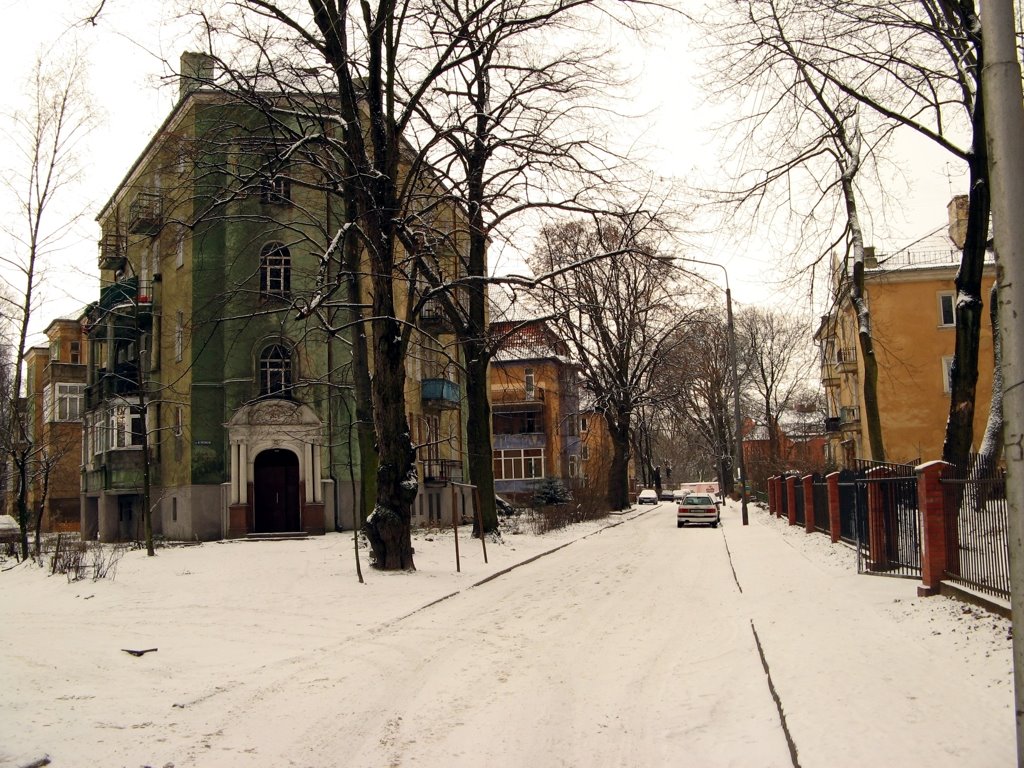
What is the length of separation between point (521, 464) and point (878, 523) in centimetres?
5474

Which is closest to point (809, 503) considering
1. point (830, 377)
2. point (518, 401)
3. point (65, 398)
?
point (830, 377)

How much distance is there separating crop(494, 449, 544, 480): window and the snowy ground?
174 feet

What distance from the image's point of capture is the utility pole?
4.61 meters

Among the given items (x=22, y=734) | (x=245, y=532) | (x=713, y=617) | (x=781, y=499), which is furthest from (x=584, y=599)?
(x=781, y=499)

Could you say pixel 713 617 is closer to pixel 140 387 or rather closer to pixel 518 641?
pixel 518 641

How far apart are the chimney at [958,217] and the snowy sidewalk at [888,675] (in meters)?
32.2

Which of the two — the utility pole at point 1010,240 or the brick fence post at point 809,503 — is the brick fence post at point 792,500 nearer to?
the brick fence post at point 809,503

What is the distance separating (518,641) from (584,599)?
13.2 ft

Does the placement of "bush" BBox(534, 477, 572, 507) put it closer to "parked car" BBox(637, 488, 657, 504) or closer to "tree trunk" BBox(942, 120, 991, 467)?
"tree trunk" BBox(942, 120, 991, 467)

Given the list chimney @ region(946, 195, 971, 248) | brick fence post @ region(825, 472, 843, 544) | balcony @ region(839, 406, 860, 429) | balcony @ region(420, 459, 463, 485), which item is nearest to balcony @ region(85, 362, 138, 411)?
balcony @ region(420, 459, 463, 485)

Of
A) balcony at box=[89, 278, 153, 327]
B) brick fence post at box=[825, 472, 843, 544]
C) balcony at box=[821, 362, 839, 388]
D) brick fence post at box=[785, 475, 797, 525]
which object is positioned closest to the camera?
brick fence post at box=[825, 472, 843, 544]

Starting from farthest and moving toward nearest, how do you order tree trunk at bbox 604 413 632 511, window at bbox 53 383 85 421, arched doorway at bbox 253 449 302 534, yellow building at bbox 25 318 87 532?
window at bbox 53 383 85 421
yellow building at bbox 25 318 87 532
tree trunk at bbox 604 413 632 511
arched doorway at bbox 253 449 302 534

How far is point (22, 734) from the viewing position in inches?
267

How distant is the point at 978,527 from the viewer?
34.9 ft
